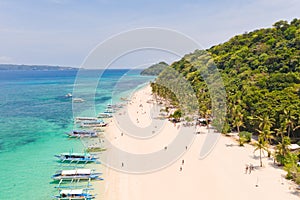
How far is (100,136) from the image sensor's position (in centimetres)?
3638

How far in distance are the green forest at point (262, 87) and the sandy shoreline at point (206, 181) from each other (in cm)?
166

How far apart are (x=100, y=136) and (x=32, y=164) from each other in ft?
36.2

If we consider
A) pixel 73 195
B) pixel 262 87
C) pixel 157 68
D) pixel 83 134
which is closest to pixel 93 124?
pixel 83 134

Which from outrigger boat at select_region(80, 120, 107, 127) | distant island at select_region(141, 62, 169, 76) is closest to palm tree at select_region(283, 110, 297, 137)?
outrigger boat at select_region(80, 120, 107, 127)

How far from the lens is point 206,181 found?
2095cm

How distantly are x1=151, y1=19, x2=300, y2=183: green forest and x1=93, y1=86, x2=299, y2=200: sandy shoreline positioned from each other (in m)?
1.66

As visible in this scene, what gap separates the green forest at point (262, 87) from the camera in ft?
88.8

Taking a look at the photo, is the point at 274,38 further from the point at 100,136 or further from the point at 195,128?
the point at 100,136

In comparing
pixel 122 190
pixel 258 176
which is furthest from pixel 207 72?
pixel 122 190

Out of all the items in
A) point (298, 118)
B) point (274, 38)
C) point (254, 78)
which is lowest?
point (298, 118)

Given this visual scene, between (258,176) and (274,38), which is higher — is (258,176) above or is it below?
below

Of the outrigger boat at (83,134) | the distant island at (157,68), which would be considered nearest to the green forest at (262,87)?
the outrigger boat at (83,134)

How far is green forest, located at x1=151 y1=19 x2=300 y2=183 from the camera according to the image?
27062 millimetres

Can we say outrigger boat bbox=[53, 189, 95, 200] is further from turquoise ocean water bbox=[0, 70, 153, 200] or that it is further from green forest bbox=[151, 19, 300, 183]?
green forest bbox=[151, 19, 300, 183]
